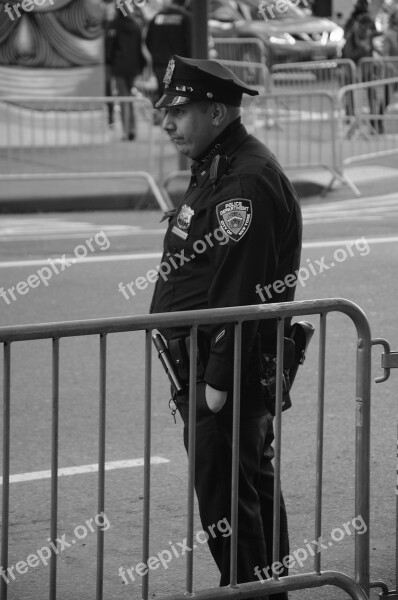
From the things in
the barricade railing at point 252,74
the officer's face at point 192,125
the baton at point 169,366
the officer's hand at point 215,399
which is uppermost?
the officer's face at point 192,125

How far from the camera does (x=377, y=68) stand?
17.7 m

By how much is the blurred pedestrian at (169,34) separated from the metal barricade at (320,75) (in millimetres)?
2003

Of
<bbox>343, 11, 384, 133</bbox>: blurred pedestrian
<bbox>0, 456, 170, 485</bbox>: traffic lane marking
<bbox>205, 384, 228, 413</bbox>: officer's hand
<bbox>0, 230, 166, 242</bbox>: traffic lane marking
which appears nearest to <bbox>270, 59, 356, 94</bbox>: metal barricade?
<bbox>343, 11, 384, 133</bbox>: blurred pedestrian

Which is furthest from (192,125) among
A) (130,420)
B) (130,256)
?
(130,256)

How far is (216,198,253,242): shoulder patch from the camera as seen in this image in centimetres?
371

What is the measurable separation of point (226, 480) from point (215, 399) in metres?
0.27

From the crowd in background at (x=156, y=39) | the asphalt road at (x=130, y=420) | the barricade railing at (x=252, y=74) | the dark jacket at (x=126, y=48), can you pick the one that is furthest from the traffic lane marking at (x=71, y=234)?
the dark jacket at (x=126, y=48)

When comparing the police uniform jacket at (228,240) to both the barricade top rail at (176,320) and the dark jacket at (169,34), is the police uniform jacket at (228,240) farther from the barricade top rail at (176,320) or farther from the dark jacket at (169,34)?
the dark jacket at (169,34)

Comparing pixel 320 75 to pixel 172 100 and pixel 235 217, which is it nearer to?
pixel 172 100

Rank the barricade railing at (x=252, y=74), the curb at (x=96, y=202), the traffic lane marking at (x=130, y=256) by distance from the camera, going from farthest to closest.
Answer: the barricade railing at (x=252, y=74) → the curb at (x=96, y=202) → the traffic lane marking at (x=130, y=256)

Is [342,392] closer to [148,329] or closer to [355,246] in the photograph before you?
[148,329]

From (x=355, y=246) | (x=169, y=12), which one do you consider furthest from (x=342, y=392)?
(x=169, y=12)

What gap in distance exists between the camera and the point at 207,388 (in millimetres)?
3773

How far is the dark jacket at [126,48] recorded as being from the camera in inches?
709
